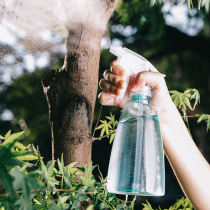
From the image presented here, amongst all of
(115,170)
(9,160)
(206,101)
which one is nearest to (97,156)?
(206,101)

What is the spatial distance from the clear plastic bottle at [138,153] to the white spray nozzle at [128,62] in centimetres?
8

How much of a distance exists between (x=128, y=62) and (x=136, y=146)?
0.96 feet

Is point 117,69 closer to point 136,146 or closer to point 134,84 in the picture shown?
point 134,84

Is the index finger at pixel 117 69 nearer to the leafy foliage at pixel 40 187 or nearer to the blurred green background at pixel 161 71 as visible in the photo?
the leafy foliage at pixel 40 187

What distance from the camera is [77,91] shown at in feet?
2.71

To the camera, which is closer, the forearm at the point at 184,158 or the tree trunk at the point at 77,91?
the tree trunk at the point at 77,91

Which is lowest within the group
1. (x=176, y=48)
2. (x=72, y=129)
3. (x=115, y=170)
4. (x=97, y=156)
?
(x=97, y=156)


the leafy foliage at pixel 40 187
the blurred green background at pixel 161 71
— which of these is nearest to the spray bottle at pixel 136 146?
the leafy foliage at pixel 40 187

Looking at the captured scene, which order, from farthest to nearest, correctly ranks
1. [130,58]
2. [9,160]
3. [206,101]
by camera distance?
[206,101] < [130,58] < [9,160]

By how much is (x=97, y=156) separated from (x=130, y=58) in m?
4.00

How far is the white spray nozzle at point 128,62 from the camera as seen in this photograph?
783mm

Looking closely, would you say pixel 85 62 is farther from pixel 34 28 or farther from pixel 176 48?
pixel 176 48

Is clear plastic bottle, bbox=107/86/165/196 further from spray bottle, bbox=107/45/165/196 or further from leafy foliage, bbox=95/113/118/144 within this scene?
leafy foliage, bbox=95/113/118/144

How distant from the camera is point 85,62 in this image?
829 millimetres
